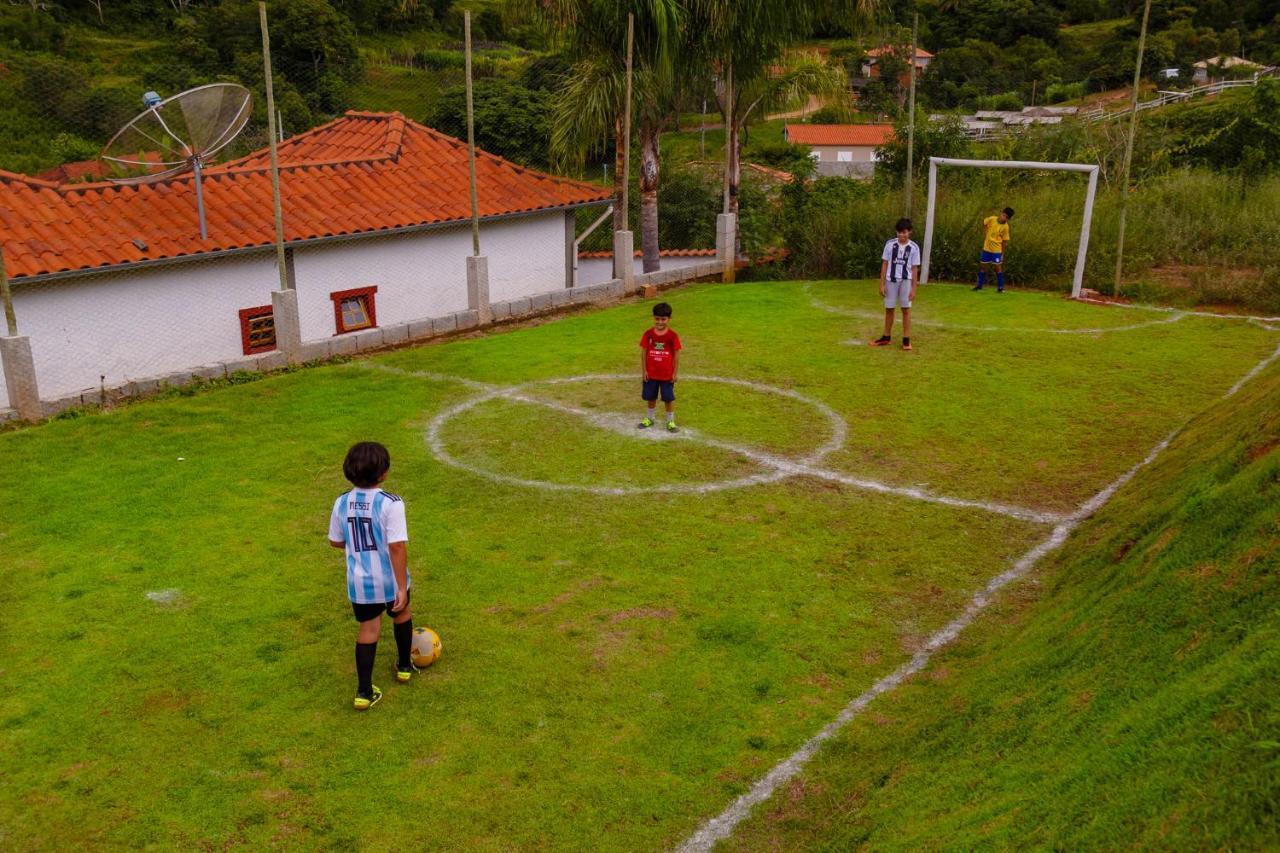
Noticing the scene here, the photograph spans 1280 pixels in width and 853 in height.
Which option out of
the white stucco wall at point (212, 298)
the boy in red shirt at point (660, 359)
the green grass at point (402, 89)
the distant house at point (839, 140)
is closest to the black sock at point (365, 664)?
the boy in red shirt at point (660, 359)

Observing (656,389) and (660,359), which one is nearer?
(660,359)

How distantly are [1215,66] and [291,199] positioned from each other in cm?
6307

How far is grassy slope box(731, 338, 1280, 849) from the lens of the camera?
4.27 meters

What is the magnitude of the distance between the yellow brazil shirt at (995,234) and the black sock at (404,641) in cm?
1587

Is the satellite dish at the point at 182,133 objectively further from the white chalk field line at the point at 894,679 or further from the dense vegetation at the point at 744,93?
the white chalk field line at the point at 894,679

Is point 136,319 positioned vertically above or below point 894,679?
above

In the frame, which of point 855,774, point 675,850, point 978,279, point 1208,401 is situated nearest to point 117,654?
point 675,850

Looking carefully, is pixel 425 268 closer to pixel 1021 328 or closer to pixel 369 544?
pixel 1021 328

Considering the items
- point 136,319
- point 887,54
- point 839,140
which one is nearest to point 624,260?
point 136,319

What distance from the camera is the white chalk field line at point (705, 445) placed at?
35.2 feet

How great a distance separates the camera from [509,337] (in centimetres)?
1797

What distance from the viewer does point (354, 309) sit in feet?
61.4

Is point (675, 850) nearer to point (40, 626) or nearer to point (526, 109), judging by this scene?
point (40, 626)

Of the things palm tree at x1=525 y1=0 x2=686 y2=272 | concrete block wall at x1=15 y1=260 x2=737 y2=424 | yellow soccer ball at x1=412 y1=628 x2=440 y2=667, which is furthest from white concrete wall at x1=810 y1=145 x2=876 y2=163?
yellow soccer ball at x1=412 y1=628 x2=440 y2=667
